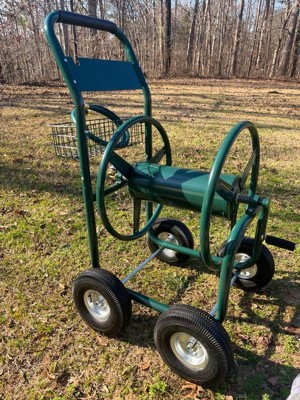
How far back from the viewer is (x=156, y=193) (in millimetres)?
2146

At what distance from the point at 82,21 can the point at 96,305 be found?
192 cm

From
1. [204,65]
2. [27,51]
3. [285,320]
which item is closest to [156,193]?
[285,320]

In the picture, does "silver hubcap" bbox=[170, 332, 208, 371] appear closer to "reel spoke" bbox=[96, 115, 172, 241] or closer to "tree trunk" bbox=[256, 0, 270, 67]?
"reel spoke" bbox=[96, 115, 172, 241]

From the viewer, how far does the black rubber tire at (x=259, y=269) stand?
2537 millimetres

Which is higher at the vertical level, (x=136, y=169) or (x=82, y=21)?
(x=82, y=21)

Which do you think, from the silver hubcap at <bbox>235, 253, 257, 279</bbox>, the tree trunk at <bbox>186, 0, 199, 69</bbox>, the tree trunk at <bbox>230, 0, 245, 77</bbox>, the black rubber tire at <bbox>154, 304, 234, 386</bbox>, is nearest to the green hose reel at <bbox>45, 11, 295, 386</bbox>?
the black rubber tire at <bbox>154, 304, 234, 386</bbox>

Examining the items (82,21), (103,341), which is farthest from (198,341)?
(82,21)

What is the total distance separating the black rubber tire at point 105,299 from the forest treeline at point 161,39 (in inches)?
608

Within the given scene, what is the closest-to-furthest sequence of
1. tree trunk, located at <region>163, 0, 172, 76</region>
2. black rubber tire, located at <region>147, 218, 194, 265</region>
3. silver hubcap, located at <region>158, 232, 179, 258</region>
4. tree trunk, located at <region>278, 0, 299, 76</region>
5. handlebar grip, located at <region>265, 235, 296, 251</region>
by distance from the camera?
handlebar grip, located at <region>265, 235, 296, 251</region> → black rubber tire, located at <region>147, 218, 194, 265</region> → silver hubcap, located at <region>158, 232, 179, 258</region> → tree trunk, located at <region>278, 0, 299, 76</region> → tree trunk, located at <region>163, 0, 172, 76</region>

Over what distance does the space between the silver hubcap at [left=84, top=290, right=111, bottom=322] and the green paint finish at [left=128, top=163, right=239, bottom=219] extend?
79 cm

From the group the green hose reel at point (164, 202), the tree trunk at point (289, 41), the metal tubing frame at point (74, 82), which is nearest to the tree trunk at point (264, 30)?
the tree trunk at point (289, 41)

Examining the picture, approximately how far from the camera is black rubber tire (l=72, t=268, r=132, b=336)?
2.09 metres

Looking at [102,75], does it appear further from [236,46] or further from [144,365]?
[236,46]

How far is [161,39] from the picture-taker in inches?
797
